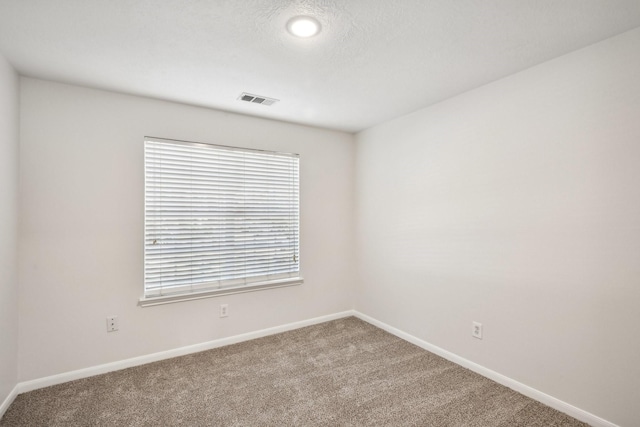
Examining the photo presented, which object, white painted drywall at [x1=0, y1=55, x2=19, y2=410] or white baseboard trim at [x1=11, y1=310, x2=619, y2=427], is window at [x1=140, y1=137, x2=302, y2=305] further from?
white painted drywall at [x1=0, y1=55, x2=19, y2=410]

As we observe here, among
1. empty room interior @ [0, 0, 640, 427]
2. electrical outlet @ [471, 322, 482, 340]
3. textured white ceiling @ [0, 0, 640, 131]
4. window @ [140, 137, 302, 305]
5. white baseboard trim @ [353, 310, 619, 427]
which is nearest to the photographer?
textured white ceiling @ [0, 0, 640, 131]

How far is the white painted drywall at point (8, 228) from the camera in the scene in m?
2.08

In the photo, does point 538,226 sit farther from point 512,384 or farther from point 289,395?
point 289,395

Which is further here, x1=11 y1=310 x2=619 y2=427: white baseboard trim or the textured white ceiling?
x1=11 y1=310 x2=619 y2=427: white baseboard trim

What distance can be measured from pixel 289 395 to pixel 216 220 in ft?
5.69

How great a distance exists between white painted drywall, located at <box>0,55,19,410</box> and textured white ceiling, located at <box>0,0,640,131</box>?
271 millimetres

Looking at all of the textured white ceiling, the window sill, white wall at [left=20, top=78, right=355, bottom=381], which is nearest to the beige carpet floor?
white wall at [left=20, top=78, right=355, bottom=381]

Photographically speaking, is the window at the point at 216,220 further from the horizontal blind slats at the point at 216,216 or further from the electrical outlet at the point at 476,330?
the electrical outlet at the point at 476,330

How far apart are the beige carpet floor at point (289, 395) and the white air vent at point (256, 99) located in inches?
93.5

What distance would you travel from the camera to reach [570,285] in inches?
82.4

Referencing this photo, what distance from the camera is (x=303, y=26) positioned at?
5.83ft

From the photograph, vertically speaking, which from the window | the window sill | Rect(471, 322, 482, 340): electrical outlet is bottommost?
Rect(471, 322, 482, 340): electrical outlet

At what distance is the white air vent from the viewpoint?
2775mm

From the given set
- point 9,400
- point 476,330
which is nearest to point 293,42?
point 476,330
